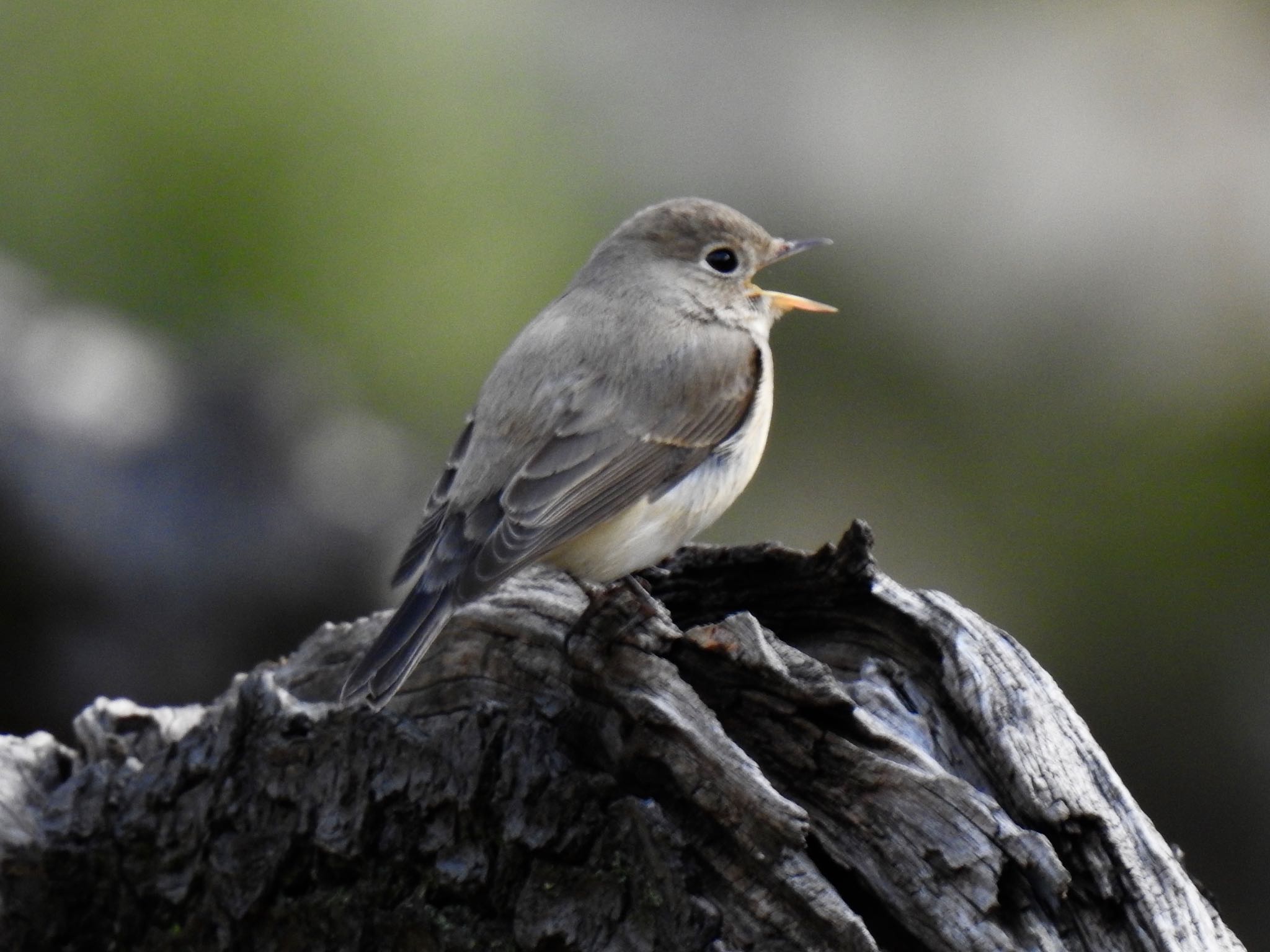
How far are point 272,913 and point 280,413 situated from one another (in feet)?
10.4

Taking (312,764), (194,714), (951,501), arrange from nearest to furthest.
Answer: (312,764) < (194,714) < (951,501)

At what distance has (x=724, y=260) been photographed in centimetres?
581

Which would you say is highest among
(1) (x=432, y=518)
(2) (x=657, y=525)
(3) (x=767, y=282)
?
(3) (x=767, y=282)

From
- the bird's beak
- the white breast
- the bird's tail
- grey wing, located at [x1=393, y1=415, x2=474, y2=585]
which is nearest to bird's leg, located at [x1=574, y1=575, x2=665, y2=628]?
the white breast

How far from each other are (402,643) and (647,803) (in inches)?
33.7

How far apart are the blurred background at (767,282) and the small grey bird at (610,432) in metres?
1.76

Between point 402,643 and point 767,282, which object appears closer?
point 402,643

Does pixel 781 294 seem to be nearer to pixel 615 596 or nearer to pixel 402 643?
pixel 615 596

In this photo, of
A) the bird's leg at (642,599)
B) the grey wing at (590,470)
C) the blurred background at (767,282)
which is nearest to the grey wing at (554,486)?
the grey wing at (590,470)

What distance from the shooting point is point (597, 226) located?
8625 millimetres

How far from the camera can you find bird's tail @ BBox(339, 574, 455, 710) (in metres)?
4.22

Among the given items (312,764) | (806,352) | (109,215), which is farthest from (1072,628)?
(109,215)

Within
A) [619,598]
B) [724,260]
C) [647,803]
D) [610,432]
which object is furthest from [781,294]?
[647,803]

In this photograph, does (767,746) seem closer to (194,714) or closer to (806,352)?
(194,714)
